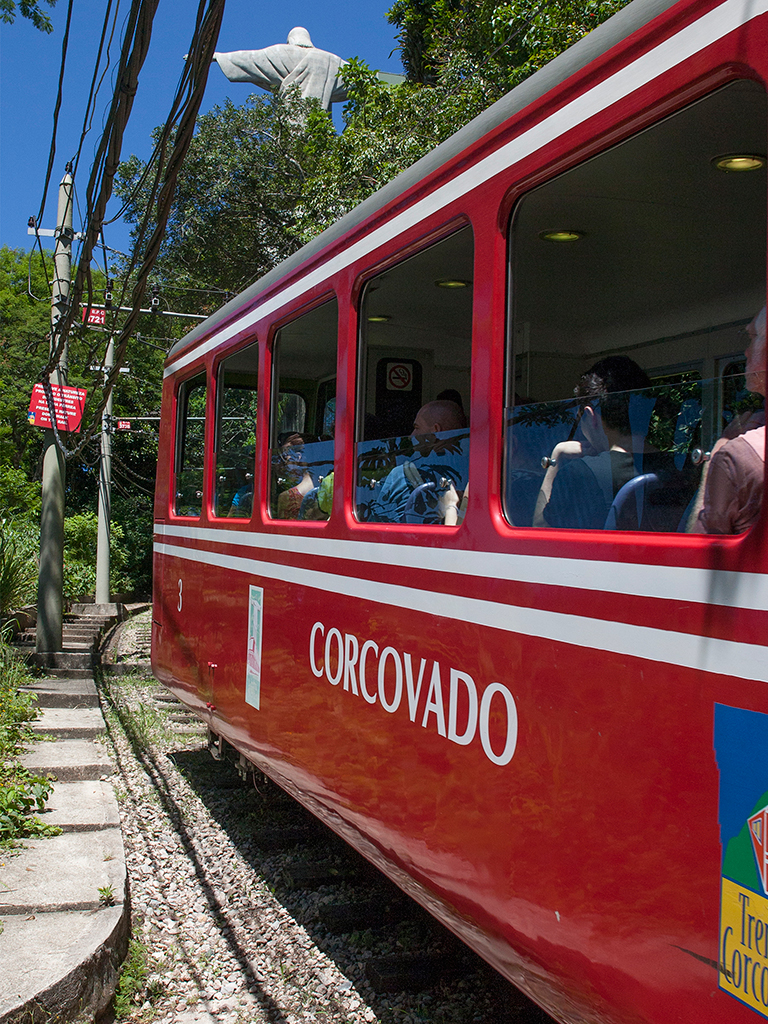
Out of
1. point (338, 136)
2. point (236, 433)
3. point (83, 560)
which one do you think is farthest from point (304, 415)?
point (83, 560)

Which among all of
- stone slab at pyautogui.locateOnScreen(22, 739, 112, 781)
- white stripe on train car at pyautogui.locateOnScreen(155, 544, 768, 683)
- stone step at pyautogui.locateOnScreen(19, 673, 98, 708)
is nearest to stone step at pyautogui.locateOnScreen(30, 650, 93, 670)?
stone step at pyautogui.locateOnScreen(19, 673, 98, 708)

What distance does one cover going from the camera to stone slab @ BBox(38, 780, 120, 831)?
189 inches

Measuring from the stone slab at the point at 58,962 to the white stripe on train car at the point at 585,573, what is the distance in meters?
1.65

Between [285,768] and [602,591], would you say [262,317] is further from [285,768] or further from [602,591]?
[602,591]

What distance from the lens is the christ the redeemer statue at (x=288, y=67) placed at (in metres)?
45.7

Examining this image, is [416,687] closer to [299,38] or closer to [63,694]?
[63,694]

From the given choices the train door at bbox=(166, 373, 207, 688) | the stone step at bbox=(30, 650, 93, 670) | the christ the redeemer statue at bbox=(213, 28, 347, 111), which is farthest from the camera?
the christ the redeemer statue at bbox=(213, 28, 347, 111)

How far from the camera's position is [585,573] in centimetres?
217

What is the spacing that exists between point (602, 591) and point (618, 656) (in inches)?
5.9

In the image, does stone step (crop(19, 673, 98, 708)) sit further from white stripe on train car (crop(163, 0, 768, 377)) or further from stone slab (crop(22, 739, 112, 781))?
white stripe on train car (crop(163, 0, 768, 377))

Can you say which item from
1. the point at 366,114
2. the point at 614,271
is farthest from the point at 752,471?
the point at 366,114

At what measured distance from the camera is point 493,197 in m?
2.64

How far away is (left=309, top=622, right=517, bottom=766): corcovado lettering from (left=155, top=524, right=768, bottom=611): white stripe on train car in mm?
300

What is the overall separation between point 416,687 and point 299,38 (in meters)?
52.1
